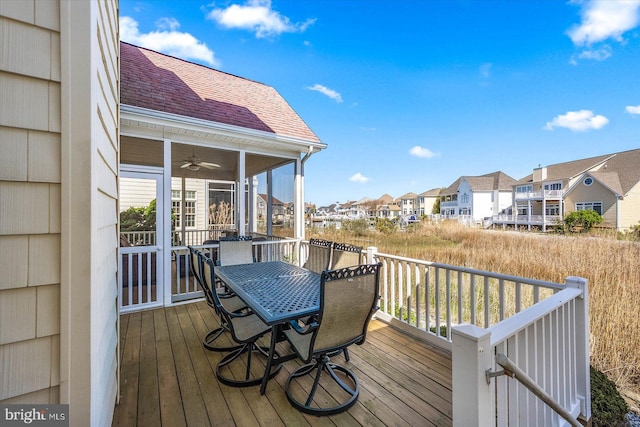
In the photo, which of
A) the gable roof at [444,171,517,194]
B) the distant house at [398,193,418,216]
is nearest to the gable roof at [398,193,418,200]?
the distant house at [398,193,418,216]

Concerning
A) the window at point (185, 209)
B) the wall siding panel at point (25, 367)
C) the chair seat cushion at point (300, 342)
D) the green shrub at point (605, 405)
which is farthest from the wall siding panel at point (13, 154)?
the window at point (185, 209)

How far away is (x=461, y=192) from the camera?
3562 cm

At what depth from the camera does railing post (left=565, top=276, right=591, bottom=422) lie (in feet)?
6.88

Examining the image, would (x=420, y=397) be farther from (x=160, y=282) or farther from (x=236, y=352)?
(x=160, y=282)

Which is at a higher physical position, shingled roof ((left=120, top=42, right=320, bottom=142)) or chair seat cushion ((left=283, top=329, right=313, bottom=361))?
shingled roof ((left=120, top=42, right=320, bottom=142))

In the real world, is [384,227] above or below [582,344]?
above

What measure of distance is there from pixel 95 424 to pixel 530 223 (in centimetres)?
3286

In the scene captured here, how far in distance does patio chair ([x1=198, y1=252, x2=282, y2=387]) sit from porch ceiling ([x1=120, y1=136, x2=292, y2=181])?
315cm

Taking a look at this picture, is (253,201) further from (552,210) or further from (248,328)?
(552,210)

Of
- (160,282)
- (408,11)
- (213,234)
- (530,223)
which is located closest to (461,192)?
(530,223)

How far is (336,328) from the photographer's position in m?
2.02

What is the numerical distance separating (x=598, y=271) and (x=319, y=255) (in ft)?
→ 16.4

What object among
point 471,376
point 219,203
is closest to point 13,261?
point 471,376

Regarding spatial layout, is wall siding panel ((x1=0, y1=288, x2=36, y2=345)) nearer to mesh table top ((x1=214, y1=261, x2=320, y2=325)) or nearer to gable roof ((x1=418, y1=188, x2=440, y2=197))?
mesh table top ((x1=214, y1=261, x2=320, y2=325))
